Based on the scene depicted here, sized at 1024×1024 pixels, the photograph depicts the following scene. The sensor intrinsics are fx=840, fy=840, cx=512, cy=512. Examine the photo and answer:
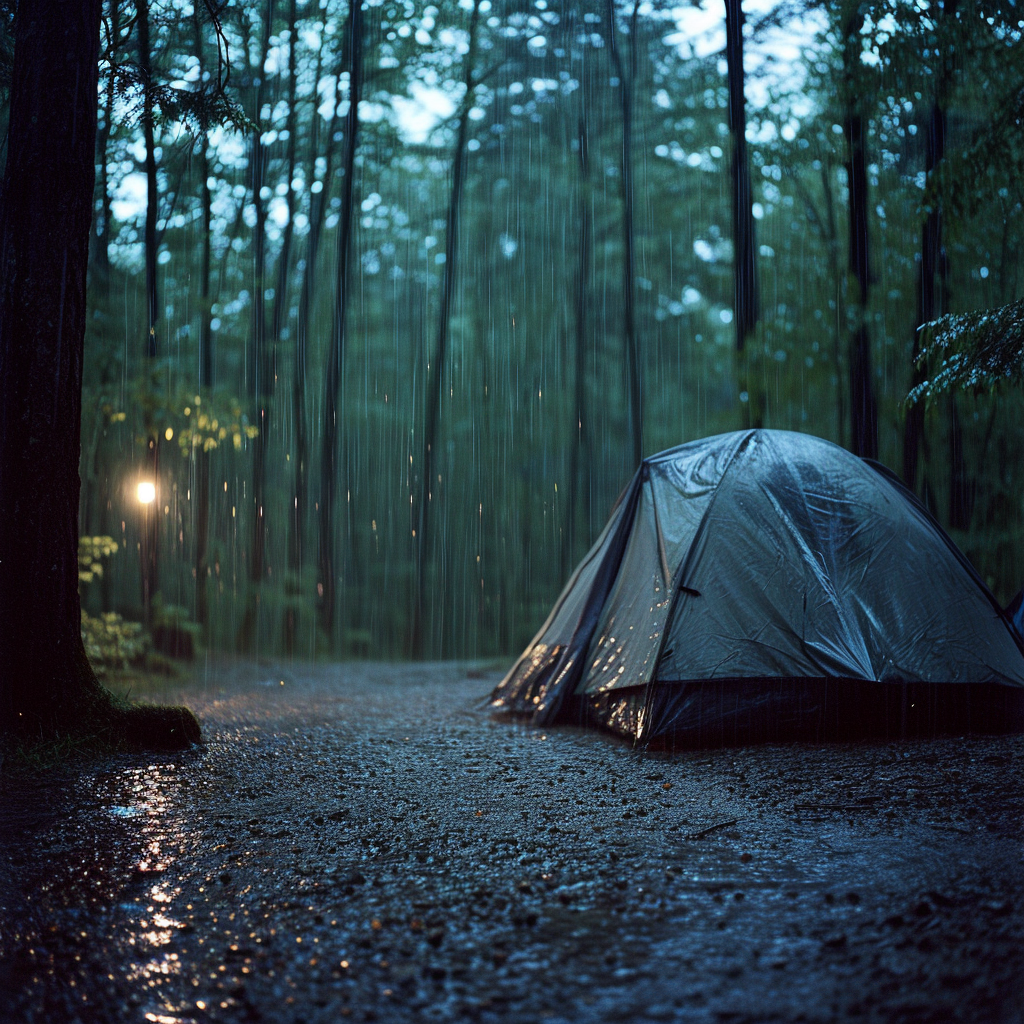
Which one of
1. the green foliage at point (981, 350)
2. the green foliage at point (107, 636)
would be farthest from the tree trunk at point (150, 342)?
the green foliage at point (981, 350)

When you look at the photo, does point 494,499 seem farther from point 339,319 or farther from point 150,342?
point 150,342

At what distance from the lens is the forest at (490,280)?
865 cm

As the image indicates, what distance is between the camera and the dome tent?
18.4 ft

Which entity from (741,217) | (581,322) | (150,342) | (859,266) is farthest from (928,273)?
(150,342)

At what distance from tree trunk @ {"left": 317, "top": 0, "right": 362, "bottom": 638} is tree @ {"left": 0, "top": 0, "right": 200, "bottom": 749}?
935 cm

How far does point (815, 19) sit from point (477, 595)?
14452 mm

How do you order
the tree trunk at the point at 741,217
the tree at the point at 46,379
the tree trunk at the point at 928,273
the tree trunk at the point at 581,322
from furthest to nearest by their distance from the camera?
the tree trunk at the point at 581,322, the tree trunk at the point at 741,217, the tree trunk at the point at 928,273, the tree at the point at 46,379

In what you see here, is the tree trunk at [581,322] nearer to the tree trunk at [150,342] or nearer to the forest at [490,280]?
the forest at [490,280]

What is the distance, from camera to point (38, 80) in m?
5.25

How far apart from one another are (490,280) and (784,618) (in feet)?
44.2

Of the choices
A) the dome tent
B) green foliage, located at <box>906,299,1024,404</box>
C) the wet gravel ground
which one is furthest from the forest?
the wet gravel ground

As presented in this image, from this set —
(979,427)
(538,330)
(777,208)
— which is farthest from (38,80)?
(538,330)

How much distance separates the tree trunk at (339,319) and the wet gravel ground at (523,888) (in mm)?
10301

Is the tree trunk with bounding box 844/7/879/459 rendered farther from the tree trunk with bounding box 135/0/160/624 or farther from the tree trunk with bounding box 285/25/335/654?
the tree trunk with bounding box 285/25/335/654
